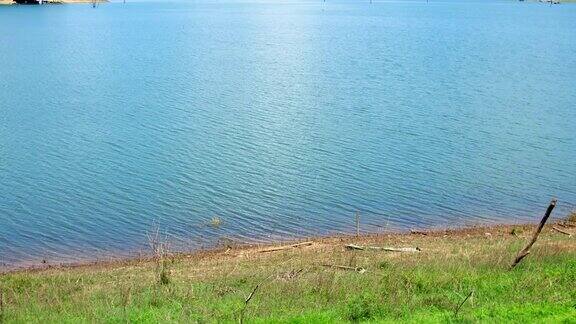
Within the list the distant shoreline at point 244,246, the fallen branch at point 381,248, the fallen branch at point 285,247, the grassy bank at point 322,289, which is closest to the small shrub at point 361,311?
the grassy bank at point 322,289

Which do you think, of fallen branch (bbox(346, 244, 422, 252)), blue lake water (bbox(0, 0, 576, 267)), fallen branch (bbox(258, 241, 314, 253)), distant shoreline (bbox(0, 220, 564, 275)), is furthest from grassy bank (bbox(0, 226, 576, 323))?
blue lake water (bbox(0, 0, 576, 267))

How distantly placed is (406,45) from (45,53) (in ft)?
117

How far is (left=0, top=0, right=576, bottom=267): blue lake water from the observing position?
81.3 feet

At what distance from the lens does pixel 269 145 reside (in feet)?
108

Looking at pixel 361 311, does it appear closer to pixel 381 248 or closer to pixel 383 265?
pixel 383 265

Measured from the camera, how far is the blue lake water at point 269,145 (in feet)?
81.3

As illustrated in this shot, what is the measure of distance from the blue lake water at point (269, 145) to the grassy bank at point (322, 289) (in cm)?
514

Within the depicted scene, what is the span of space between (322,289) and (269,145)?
19665 millimetres

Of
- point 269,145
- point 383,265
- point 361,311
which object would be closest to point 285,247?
point 383,265

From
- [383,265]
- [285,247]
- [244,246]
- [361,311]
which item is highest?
[361,311]

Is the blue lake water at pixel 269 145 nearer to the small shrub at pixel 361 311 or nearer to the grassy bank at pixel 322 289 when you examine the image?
the grassy bank at pixel 322 289

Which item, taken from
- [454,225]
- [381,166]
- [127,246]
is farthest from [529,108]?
[127,246]

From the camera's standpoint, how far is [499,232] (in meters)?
23.2

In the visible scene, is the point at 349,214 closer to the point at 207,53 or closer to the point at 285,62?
the point at 285,62
